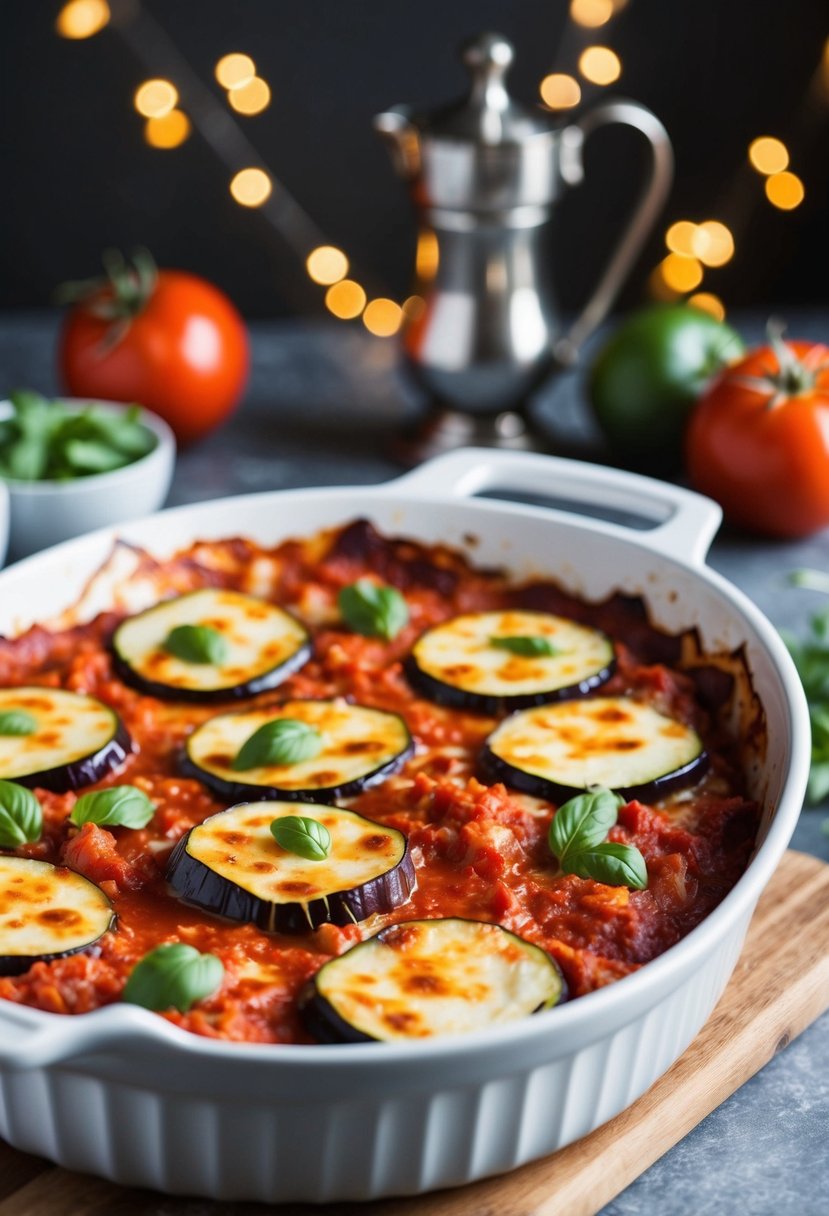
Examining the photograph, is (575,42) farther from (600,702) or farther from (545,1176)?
(545,1176)

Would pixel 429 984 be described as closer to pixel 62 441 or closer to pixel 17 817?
pixel 17 817

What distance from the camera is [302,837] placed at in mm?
2283

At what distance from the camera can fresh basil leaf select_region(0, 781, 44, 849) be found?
241 cm

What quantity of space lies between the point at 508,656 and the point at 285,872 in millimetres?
875

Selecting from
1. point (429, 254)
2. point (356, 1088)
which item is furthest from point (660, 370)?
point (356, 1088)

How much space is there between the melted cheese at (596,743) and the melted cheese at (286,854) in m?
0.34

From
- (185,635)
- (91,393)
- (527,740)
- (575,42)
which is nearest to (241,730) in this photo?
(185,635)

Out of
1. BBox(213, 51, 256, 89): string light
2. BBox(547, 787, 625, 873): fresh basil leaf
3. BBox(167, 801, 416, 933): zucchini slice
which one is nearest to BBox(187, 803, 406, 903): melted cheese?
BBox(167, 801, 416, 933): zucchini slice

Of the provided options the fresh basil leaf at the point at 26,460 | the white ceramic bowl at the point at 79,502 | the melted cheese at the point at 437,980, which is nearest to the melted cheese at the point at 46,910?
the melted cheese at the point at 437,980

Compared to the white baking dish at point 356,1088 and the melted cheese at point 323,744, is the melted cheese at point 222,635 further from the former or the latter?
the white baking dish at point 356,1088

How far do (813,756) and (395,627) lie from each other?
0.88m

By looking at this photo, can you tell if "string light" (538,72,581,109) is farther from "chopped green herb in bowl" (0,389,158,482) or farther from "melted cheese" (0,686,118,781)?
"melted cheese" (0,686,118,781)

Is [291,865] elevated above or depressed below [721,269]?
below

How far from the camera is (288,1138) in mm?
1795
